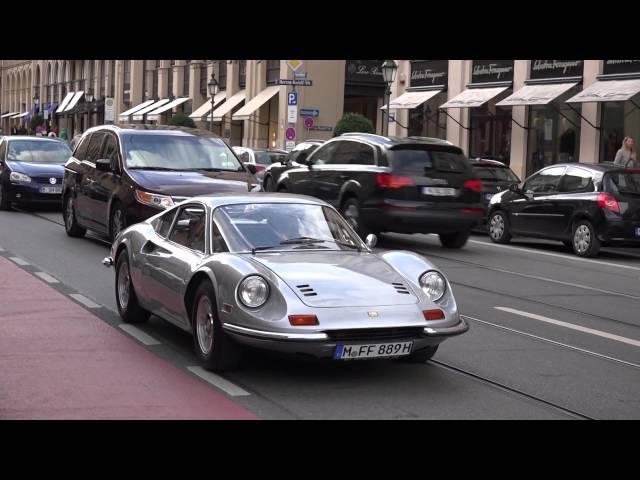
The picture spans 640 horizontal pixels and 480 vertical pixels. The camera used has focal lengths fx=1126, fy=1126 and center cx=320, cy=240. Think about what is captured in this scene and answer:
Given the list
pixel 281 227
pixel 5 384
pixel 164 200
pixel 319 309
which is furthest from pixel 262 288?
pixel 164 200

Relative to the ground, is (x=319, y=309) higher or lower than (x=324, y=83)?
lower

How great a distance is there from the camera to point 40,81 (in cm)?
9556

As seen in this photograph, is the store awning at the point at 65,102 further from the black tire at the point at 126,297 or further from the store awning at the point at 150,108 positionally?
the black tire at the point at 126,297

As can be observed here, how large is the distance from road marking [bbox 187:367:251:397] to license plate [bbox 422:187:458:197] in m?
9.79

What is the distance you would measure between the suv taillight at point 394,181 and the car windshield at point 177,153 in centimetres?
228

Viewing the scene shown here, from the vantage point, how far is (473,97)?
3647 centimetres

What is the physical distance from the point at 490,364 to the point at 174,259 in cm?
262

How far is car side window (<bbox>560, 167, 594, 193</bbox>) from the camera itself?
18.8 m

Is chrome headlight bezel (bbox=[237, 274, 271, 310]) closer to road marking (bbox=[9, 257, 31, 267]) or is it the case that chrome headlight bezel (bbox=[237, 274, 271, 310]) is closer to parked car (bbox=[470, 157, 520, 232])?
road marking (bbox=[9, 257, 31, 267])

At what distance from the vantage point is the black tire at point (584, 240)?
1817 centimetres
